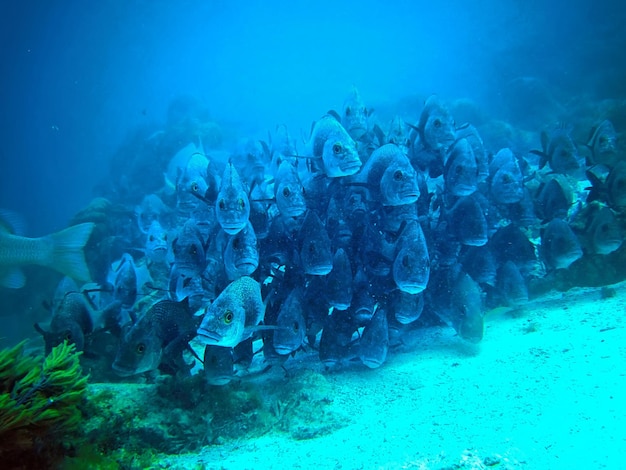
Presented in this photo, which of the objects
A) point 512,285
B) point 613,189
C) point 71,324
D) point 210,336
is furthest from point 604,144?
point 71,324

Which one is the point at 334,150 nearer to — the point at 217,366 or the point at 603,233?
the point at 217,366

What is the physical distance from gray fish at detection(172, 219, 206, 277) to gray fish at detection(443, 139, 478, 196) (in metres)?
3.56

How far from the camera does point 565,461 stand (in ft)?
7.76

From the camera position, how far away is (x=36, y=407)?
2.41 meters

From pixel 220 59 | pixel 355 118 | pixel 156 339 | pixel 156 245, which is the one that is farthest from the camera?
pixel 220 59

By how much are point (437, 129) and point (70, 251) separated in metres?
5.91

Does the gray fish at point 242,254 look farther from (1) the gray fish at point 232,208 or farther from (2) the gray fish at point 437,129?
(2) the gray fish at point 437,129

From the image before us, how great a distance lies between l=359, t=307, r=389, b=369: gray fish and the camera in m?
4.03

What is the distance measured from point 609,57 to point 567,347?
107ft

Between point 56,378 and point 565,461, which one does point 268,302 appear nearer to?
point 56,378

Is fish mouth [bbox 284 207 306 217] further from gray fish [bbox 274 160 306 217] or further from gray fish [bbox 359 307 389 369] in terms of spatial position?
gray fish [bbox 359 307 389 369]

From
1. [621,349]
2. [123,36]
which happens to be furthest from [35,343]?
[123,36]

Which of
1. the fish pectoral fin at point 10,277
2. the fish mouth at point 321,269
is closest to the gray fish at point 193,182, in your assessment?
the fish mouth at point 321,269

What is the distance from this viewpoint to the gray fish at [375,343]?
4027 mm
